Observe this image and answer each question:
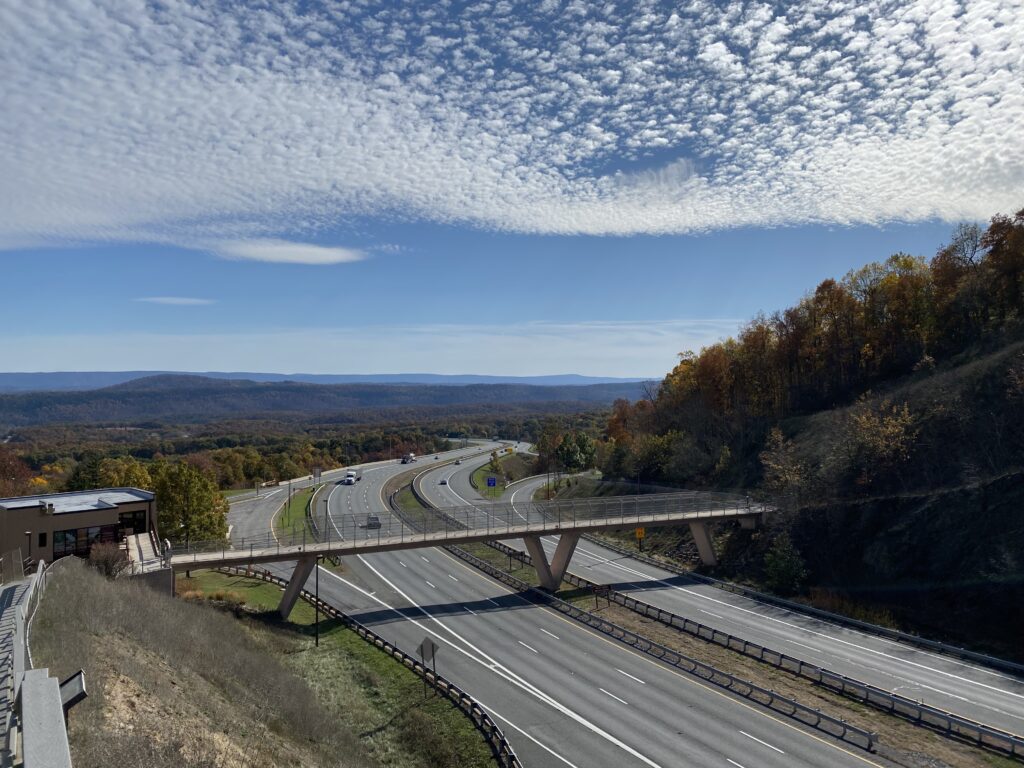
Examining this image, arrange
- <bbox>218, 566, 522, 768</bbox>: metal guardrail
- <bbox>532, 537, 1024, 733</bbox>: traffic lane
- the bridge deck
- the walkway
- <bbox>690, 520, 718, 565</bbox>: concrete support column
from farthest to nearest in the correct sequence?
<bbox>690, 520, 718, 565</bbox>: concrete support column → the bridge deck → <bbox>532, 537, 1024, 733</bbox>: traffic lane → <bbox>218, 566, 522, 768</bbox>: metal guardrail → the walkway

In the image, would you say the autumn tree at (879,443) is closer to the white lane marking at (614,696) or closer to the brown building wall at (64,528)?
the white lane marking at (614,696)

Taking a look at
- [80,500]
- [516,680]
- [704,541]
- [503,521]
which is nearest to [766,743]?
[516,680]

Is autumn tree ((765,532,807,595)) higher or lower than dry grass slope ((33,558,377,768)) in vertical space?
lower

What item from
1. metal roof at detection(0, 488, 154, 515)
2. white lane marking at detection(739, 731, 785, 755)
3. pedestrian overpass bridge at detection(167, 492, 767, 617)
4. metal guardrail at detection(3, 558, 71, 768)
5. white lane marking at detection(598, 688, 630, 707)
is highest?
metal guardrail at detection(3, 558, 71, 768)

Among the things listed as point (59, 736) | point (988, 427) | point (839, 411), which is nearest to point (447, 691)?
point (59, 736)

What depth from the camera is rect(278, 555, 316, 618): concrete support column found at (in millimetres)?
40688

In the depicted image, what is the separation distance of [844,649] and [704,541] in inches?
669

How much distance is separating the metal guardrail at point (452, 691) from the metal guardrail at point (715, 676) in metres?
9.56

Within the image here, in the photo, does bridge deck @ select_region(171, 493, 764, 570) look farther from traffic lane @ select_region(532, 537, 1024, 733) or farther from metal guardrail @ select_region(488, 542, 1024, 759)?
metal guardrail @ select_region(488, 542, 1024, 759)

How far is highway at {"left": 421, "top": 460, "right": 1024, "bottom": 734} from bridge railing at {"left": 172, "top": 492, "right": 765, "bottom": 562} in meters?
4.44

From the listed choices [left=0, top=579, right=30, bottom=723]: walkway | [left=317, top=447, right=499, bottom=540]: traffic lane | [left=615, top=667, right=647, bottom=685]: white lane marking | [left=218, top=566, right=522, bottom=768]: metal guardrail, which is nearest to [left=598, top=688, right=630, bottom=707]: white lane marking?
[left=615, top=667, right=647, bottom=685]: white lane marking

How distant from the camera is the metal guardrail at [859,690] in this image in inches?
971

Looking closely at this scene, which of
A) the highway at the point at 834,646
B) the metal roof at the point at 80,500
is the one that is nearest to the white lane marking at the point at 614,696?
the highway at the point at 834,646

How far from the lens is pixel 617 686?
99.8 ft
